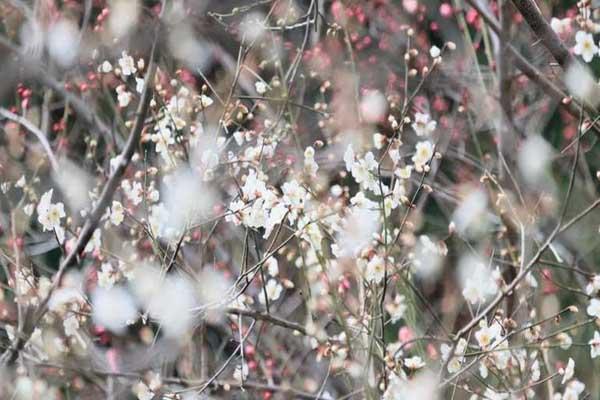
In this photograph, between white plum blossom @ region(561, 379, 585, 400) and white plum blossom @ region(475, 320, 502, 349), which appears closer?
white plum blossom @ region(475, 320, 502, 349)

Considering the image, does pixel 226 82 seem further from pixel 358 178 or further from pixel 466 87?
pixel 358 178

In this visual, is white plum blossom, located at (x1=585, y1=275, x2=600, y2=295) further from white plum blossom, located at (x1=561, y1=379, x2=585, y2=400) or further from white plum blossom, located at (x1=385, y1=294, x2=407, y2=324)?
white plum blossom, located at (x1=385, y1=294, x2=407, y2=324)

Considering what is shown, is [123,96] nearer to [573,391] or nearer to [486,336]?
[486,336]

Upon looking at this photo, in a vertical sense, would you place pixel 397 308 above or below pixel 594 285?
above

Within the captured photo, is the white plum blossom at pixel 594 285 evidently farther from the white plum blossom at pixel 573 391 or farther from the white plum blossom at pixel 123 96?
the white plum blossom at pixel 123 96

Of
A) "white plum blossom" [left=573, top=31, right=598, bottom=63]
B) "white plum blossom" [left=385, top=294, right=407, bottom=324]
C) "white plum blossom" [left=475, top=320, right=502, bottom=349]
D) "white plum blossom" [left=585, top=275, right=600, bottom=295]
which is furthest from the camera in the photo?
"white plum blossom" [left=573, top=31, right=598, bottom=63]

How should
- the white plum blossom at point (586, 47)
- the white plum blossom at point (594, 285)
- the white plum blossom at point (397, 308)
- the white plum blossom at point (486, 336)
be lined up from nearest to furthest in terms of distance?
the white plum blossom at point (486, 336), the white plum blossom at point (594, 285), the white plum blossom at point (397, 308), the white plum blossom at point (586, 47)

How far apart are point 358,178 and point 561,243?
5.10 ft

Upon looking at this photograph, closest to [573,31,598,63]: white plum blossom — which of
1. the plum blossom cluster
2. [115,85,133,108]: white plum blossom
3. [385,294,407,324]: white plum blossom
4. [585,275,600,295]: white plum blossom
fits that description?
the plum blossom cluster

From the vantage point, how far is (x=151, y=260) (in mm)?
2508

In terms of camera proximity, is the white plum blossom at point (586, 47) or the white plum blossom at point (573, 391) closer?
the white plum blossom at point (573, 391)

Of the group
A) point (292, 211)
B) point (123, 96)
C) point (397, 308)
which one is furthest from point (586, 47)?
point (123, 96)

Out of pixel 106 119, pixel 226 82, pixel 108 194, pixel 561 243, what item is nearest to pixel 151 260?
pixel 108 194

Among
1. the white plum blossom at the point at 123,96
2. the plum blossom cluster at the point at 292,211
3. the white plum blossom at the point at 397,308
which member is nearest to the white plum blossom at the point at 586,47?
the plum blossom cluster at the point at 292,211
